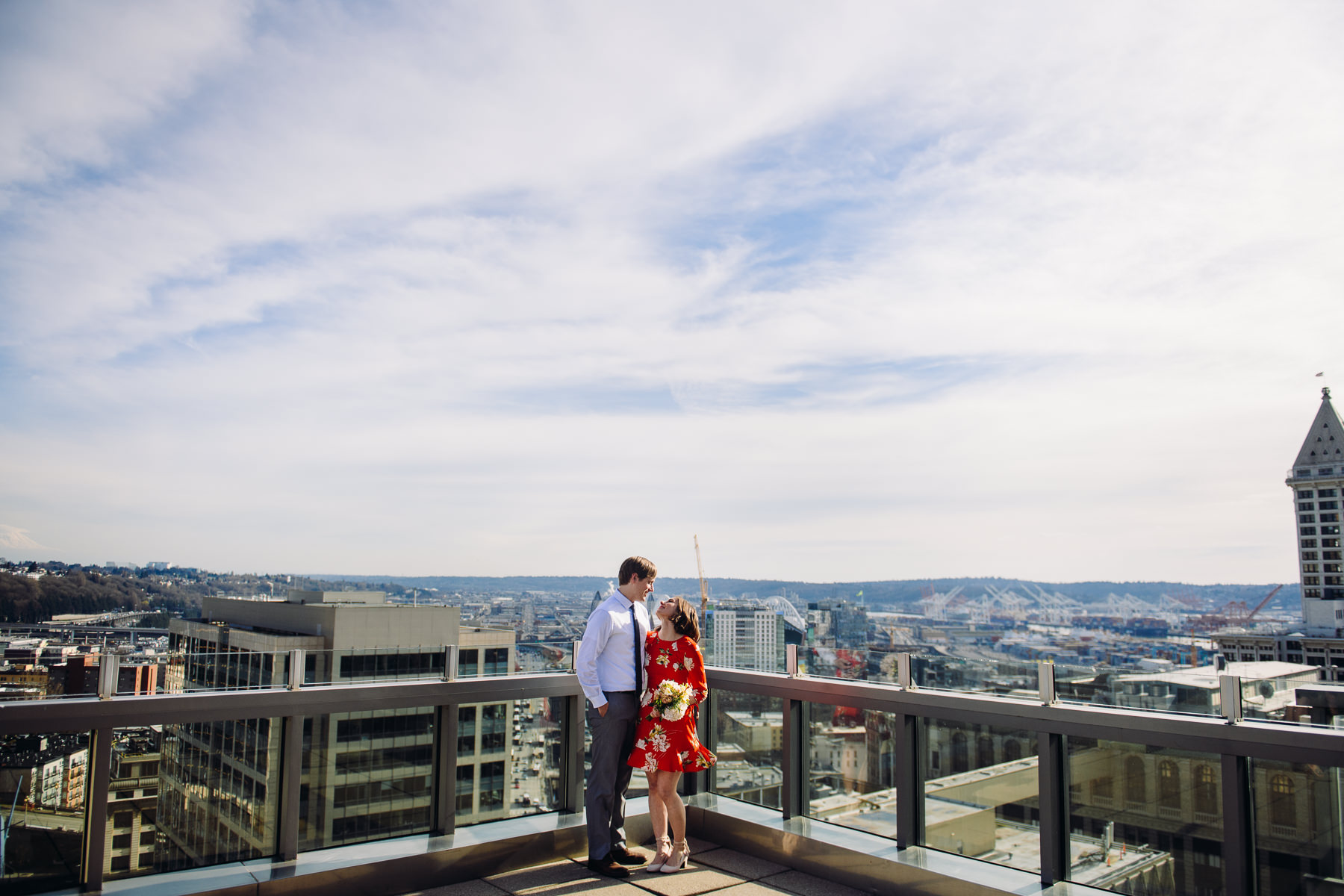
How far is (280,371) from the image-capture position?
1443cm

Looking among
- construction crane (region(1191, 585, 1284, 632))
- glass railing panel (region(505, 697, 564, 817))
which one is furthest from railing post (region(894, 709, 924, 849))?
construction crane (region(1191, 585, 1284, 632))

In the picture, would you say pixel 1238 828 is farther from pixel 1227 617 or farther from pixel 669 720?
pixel 1227 617

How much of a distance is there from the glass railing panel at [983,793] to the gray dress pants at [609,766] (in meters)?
1.56

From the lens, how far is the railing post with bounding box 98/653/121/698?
322 centimetres

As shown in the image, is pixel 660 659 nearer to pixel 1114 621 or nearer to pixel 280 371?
pixel 280 371

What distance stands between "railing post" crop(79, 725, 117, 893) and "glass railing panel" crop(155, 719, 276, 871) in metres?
0.20

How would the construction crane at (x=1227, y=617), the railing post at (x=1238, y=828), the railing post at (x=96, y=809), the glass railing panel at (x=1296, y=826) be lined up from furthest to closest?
1. the construction crane at (x=1227, y=617)
2. the railing post at (x=96, y=809)
3. the railing post at (x=1238, y=828)
4. the glass railing panel at (x=1296, y=826)

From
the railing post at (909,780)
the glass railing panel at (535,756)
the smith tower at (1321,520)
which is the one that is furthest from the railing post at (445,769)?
the smith tower at (1321,520)

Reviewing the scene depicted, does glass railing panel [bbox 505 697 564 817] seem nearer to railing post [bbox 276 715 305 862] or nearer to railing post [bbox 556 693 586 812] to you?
railing post [bbox 556 693 586 812]

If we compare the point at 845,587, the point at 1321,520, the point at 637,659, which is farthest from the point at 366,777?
the point at 845,587

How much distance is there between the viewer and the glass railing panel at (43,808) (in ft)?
9.87

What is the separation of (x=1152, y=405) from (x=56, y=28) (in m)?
32.4

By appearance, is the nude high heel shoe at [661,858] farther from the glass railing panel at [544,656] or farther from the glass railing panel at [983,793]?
the glass railing panel at [983,793]

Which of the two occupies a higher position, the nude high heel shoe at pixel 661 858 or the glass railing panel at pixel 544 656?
the glass railing panel at pixel 544 656
